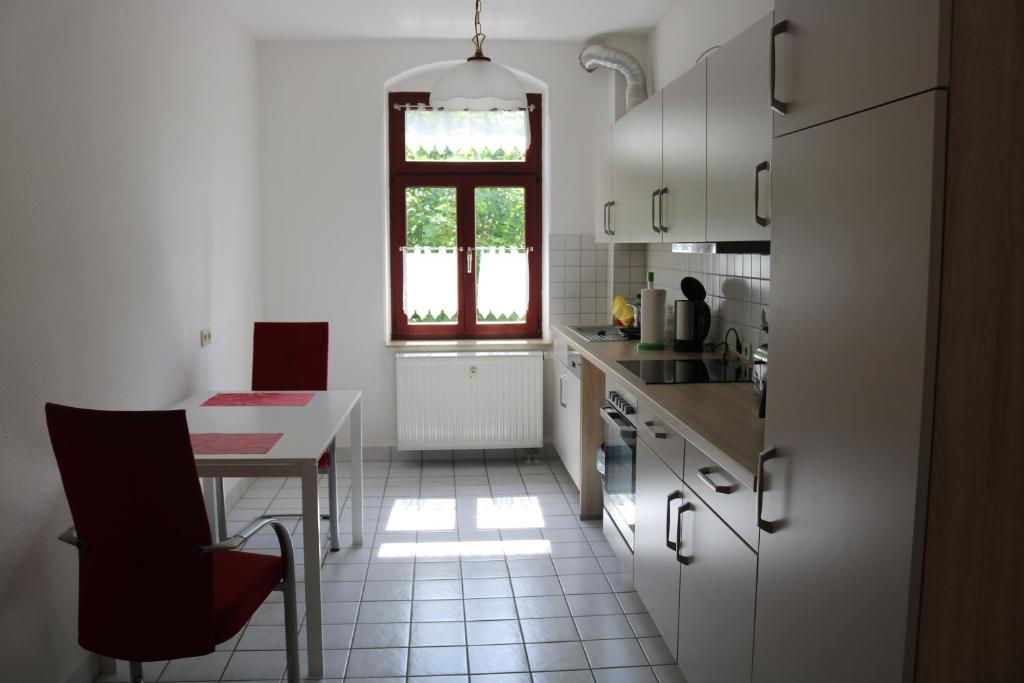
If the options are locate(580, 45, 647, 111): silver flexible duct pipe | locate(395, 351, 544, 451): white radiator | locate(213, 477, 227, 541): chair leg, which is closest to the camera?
locate(213, 477, 227, 541): chair leg

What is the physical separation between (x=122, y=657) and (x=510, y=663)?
1259 millimetres

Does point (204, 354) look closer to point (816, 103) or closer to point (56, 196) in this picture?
point (56, 196)

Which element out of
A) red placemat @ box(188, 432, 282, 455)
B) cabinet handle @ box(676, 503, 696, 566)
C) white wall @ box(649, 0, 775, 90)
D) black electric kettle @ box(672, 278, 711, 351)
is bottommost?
cabinet handle @ box(676, 503, 696, 566)

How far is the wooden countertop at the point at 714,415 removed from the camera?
7.01 feet

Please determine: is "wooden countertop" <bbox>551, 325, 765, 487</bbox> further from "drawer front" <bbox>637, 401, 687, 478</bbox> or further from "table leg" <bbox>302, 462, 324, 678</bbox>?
"table leg" <bbox>302, 462, 324, 678</bbox>

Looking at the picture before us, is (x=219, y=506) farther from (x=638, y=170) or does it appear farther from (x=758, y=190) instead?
(x=758, y=190)

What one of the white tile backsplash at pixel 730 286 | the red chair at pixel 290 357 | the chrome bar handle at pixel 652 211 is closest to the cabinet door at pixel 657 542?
the white tile backsplash at pixel 730 286

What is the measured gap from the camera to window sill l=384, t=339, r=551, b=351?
548cm

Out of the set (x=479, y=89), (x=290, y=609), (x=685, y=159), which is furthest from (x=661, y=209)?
(x=290, y=609)

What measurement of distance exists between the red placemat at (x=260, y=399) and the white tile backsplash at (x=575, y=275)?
2045 millimetres

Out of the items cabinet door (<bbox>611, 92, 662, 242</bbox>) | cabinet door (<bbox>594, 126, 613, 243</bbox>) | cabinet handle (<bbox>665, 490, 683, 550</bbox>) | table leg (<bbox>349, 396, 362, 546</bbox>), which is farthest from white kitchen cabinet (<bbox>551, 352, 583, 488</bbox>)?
cabinet handle (<bbox>665, 490, 683, 550</bbox>)

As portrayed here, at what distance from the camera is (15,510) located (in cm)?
240

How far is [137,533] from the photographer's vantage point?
2176 mm

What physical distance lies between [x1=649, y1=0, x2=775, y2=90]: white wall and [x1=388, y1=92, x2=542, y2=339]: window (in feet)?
3.11
